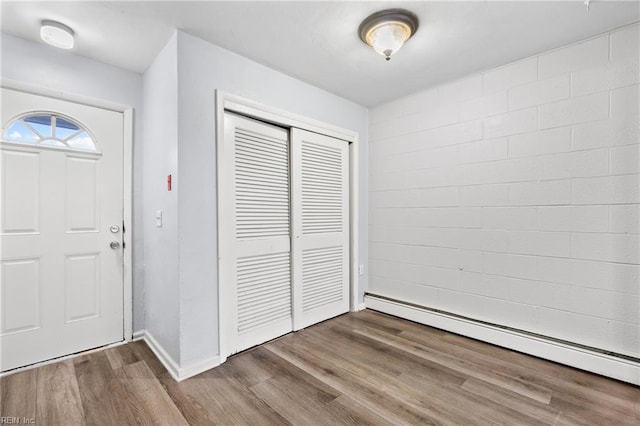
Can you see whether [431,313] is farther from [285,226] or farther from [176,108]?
[176,108]

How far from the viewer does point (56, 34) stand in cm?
193

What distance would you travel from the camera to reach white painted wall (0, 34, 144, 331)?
2.08 m

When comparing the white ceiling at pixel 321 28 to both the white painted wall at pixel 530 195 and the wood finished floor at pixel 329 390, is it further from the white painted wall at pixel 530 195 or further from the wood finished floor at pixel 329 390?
the wood finished floor at pixel 329 390

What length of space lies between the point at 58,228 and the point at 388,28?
9.62 feet

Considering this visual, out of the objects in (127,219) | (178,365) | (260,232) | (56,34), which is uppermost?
(56,34)

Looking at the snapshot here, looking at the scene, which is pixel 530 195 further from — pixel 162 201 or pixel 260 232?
pixel 162 201

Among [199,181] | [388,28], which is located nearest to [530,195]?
[388,28]

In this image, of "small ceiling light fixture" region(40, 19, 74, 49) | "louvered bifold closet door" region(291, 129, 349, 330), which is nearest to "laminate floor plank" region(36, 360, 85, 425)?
"louvered bifold closet door" region(291, 129, 349, 330)

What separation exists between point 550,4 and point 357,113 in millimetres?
1925

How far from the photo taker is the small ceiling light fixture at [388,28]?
1.84 m

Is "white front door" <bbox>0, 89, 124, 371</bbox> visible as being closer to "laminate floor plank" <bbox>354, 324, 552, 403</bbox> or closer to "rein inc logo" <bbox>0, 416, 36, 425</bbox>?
"rein inc logo" <bbox>0, 416, 36, 425</bbox>

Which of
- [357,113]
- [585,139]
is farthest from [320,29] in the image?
[585,139]

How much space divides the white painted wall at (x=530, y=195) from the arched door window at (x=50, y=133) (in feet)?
9.88

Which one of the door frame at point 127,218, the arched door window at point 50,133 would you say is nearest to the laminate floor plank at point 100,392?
the door frame at point 127,218
